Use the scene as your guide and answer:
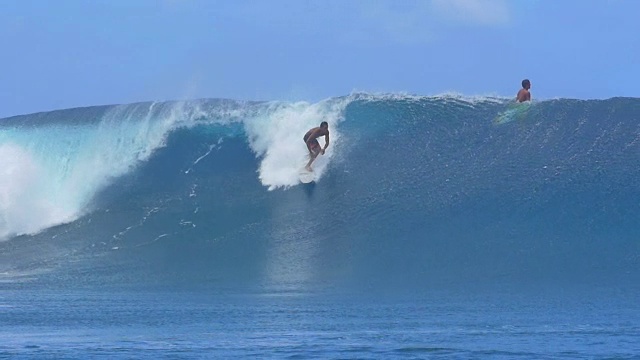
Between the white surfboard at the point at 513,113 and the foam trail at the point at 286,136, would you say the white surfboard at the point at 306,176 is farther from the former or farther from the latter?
the white surfboard at the point at 513,113

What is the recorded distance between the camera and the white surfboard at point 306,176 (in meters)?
19.7

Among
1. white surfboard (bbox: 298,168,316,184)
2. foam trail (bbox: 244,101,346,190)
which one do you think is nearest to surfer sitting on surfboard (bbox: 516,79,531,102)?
foam trail (bbox: 244,101,346,190)

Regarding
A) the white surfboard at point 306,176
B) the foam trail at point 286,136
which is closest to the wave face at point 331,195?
the foam trail at point 286,136

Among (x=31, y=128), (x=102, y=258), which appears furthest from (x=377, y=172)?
(x=31, y=128)

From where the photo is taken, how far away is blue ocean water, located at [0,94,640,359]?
37.3 ft

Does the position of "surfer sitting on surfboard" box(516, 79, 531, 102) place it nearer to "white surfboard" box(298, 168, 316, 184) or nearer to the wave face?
the wave face

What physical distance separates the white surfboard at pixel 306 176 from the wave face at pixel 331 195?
15cm

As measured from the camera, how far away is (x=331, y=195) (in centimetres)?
1902

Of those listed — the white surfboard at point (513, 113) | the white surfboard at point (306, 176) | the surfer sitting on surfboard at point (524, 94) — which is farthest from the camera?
the surfer sitting on surfboard at point (524, 94)

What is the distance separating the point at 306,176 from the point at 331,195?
92 cm

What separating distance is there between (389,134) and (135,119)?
5.12 metres

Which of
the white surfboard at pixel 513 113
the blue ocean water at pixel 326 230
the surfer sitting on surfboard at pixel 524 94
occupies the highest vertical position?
the surfer sitting on surfboard at pixel 524 94

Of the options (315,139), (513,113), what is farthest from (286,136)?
(513,113)

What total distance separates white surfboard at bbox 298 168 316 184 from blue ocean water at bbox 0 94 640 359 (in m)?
0.11
